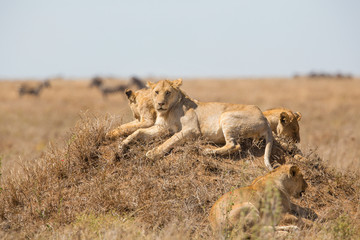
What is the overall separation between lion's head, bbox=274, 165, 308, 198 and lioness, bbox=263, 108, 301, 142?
175 centimetres

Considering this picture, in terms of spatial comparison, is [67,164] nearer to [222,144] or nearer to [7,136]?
[222,144]

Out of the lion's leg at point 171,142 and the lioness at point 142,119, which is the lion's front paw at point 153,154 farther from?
the lioness at point 142,119

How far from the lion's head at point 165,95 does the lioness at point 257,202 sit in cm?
218

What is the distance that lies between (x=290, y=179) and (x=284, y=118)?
6.30 ft

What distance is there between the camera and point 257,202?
6.37m

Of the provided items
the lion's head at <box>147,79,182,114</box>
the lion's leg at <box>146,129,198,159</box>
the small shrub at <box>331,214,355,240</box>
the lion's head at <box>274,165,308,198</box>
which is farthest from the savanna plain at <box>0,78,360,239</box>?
the lion's head at <box>147,79,182,114</box>

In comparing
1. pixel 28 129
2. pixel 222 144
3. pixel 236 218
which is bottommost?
pixel 28 129

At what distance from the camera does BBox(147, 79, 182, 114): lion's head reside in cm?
803

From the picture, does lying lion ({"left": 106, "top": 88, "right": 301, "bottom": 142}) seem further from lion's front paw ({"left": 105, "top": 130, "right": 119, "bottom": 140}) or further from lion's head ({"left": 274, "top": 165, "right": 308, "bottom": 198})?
lion's head ({"left": 274, "top": 165, "right": 308, "bottom": 198})

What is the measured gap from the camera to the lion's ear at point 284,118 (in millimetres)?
8375

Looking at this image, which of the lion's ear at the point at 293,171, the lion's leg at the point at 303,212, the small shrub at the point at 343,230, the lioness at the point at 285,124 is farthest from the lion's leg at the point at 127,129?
the small shrub at the point at 343,230

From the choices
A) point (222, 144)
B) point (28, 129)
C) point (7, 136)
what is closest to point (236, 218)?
point (222, 144)

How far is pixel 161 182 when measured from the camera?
7.62m

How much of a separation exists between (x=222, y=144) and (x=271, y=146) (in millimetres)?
887
